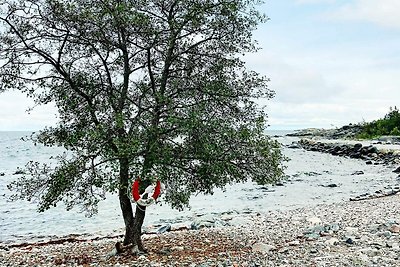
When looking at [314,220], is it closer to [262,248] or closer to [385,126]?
[262,248]

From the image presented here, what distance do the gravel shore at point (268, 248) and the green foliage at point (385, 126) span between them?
6043cm

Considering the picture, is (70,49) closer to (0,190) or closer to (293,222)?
(293,222)

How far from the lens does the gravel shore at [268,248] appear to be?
10.5 m

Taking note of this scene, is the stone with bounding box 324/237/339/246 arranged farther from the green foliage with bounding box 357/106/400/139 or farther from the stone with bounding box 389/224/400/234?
the green foliage with bounding box 357/106/400/139

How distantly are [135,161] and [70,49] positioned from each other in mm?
3656

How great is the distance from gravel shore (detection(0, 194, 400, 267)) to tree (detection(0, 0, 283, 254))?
4.70 ft

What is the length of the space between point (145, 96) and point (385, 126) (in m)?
71.6

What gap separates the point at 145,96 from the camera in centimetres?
1179

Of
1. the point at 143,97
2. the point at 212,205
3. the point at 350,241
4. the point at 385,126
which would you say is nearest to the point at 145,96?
the point at 143,97

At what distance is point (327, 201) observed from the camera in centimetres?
2697

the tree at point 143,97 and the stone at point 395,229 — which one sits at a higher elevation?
the tree at point 143,97

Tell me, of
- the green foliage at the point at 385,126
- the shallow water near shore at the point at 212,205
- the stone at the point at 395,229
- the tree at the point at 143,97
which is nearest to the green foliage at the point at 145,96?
the tree at the point at 143,97

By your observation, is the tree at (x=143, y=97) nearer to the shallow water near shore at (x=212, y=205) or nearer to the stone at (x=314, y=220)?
the stone at (x=314, y=220)

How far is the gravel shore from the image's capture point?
10516 millimetres
